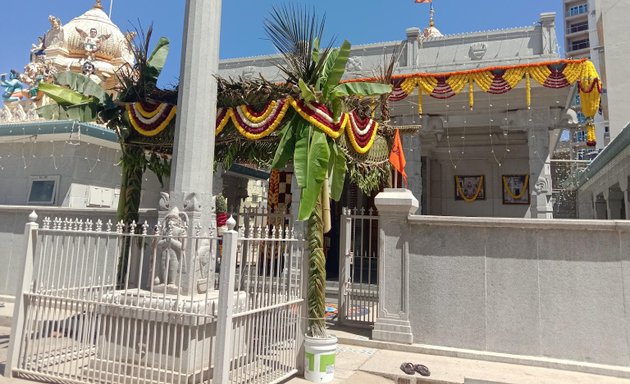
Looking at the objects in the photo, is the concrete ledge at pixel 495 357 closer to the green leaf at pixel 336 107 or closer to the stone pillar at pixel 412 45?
the green leaf at pixel 336 107

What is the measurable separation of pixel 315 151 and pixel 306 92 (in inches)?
33.9

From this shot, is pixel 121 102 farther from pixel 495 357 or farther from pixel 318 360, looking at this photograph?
pixel 495 357

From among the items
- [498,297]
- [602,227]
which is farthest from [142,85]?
[602,227]

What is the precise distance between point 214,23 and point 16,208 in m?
8.12

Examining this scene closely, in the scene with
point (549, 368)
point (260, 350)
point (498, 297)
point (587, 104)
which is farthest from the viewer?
point (587, 104)

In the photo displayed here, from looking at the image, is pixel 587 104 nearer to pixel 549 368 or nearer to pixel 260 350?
pixel 549 368

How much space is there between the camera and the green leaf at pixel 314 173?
5.72 metres

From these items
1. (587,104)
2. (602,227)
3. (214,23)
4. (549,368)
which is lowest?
(549,368)

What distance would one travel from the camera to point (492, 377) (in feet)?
20.8

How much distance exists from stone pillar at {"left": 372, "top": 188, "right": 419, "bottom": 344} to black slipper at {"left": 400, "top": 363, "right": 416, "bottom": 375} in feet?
4.10

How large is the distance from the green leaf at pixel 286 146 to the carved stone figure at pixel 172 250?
1576 millimetres

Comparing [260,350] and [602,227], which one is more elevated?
[602,227]

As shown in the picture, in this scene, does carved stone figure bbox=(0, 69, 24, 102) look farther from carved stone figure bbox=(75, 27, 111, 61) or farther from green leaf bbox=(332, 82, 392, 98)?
green leaf bbox=(332, 82, 392, 98)

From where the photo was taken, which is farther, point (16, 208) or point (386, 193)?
point (16, 208)
